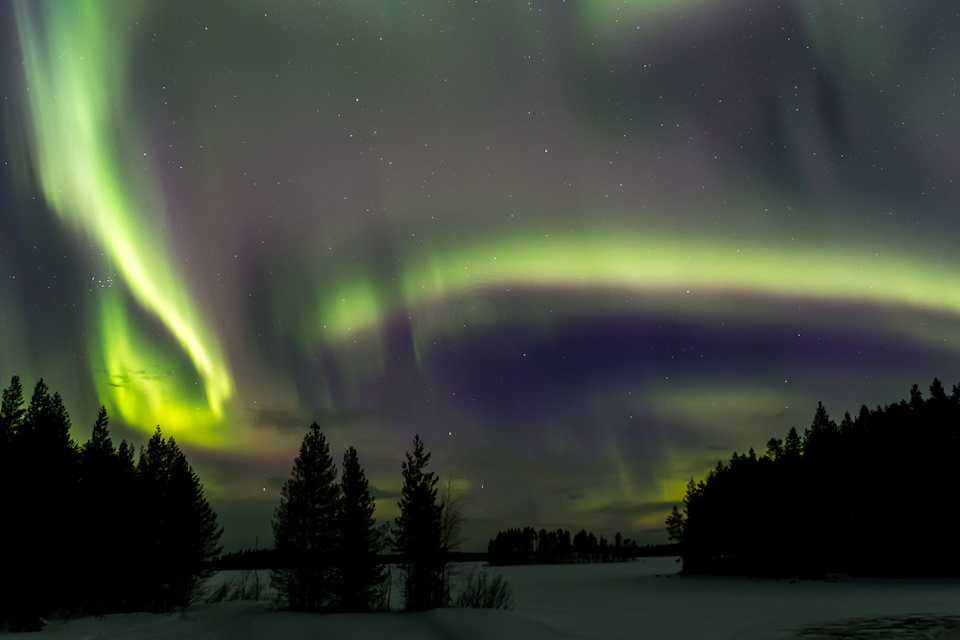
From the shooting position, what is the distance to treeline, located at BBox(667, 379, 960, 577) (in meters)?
88.6

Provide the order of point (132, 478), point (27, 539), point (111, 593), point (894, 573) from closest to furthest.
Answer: point (27, 539) < point (111, 593) < point (132, 478) < point (894, 573)

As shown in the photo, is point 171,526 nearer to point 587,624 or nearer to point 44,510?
point 44,510

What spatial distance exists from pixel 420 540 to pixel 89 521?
98.1 feet

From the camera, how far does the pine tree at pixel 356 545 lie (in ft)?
194

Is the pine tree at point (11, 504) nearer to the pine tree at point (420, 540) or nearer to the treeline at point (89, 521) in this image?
the treeline at point (89, 521)

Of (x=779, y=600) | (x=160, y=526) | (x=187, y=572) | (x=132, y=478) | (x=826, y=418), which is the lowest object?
(x=779, y=600)

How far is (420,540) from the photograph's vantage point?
2315 inches

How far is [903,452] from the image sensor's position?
92.2 meters

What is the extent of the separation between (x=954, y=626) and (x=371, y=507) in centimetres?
4612

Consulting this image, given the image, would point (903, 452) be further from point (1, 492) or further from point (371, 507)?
point (1, 492)

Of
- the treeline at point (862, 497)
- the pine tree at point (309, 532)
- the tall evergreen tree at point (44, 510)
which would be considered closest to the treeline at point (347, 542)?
the pine tree at point (309, 532)

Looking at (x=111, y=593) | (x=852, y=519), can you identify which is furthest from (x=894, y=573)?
(x=111, y=593)

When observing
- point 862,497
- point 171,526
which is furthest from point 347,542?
point 862,497

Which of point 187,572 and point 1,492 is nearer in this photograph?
point 1,492
